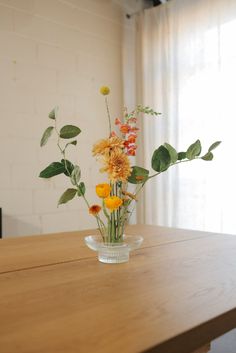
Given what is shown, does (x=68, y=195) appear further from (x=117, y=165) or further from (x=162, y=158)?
(x=162, y=158)

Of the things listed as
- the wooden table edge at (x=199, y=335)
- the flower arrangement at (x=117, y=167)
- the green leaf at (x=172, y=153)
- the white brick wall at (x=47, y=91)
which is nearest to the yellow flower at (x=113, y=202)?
the flower arrangement at (x=117, y=167)

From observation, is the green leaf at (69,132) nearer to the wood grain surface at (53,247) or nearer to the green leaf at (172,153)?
Result: the green leaf at (172,153)

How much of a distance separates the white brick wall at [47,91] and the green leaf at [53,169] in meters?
1.54

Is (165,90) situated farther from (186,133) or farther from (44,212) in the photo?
(44,212)

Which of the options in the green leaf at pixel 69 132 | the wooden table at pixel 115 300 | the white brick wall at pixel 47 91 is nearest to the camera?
the wooden table at pixel 115 300

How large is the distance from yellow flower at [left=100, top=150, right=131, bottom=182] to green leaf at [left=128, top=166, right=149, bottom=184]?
0.09 metres

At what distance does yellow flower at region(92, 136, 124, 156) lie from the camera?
98 centimetres

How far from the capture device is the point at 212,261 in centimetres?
109

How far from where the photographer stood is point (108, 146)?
0.98 metres

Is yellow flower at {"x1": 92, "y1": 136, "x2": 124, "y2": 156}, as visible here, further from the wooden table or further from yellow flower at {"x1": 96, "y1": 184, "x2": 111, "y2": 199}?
the wooden table

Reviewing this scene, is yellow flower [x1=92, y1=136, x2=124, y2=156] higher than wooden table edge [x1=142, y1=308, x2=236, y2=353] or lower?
higher

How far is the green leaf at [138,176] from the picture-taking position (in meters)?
1.07

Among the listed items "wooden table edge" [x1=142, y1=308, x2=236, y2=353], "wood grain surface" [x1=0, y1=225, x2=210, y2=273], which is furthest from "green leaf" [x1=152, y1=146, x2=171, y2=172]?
"wooden table edge" [x1=142, y1=308, x2=236, y2=353]

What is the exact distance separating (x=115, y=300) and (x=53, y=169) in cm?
45
